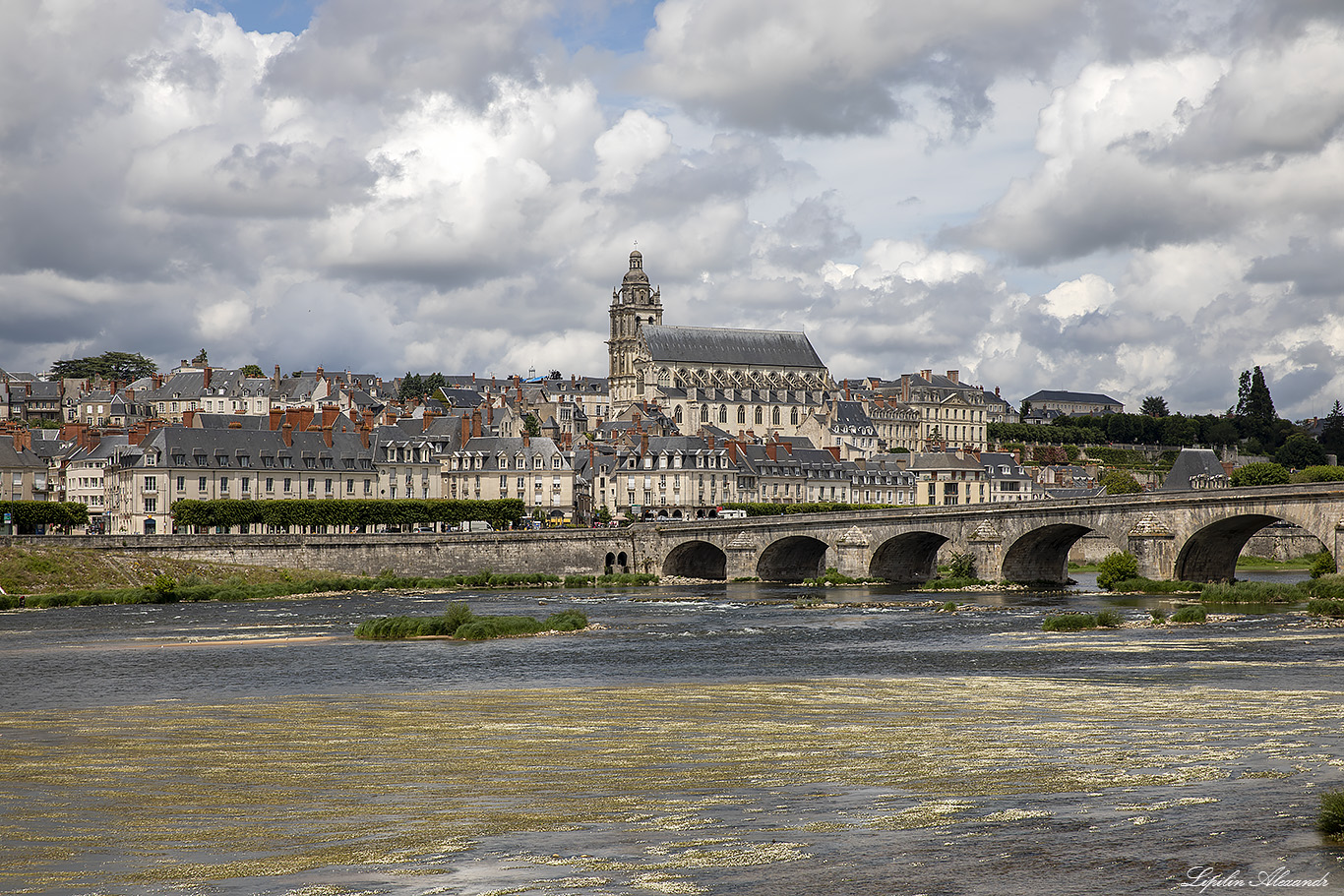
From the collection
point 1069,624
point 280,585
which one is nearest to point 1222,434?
point 280,585

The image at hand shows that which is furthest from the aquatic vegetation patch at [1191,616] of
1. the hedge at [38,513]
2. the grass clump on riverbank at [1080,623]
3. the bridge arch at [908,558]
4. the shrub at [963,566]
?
the hedge at [38,513]

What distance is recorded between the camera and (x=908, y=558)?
7056cm

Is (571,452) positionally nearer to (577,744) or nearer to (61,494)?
(61,494)

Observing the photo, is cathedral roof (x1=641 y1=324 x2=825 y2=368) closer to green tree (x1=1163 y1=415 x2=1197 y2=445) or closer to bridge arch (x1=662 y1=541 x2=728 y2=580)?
green tree (x1=1163 y1=415 x2=1197 y2=445)

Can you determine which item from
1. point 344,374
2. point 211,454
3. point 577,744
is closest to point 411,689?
point 577,744

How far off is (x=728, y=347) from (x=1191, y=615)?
13587 centimetres

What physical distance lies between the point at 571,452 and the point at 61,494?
37.3 metres

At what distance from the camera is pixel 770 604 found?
2250 inches

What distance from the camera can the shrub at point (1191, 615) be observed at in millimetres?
42031

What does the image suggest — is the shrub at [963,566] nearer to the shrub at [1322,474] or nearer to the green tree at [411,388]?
the shrub at [1322,474]

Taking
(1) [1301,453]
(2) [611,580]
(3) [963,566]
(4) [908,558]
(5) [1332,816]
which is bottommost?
(2) [611,580]

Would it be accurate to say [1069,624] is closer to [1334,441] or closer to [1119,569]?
[1119,569]

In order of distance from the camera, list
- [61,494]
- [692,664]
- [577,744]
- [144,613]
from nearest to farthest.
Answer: [577,744] → [692,664] → [144,613] → [61,494]

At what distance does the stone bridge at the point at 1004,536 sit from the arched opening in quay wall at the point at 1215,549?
6 centimetres
